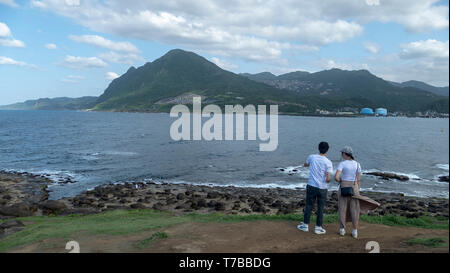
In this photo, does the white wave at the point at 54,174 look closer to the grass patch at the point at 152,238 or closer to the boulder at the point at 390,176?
the grass patch at the point at 152,238

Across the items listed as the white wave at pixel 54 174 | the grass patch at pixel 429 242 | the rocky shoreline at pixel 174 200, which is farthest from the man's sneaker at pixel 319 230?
the white wave at pixel 54 174

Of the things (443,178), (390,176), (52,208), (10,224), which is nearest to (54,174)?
(52,208)

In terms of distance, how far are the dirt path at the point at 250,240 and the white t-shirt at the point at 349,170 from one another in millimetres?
1888

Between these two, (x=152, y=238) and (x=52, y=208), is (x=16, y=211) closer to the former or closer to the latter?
(x=52, y=208)

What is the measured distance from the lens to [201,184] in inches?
1458

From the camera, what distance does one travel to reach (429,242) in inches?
317

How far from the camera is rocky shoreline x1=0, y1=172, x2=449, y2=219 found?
23.9m

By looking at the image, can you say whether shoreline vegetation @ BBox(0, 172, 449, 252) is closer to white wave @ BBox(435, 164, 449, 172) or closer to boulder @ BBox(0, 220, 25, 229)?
boulder @ BBox(0, 220, 25, 229)

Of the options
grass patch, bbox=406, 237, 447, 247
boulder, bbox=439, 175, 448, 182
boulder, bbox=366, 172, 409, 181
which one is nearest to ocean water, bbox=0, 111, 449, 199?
boulder, bbox=439, 175, 448, 182

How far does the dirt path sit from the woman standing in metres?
0.81

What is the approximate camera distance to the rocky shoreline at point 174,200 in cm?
2386
